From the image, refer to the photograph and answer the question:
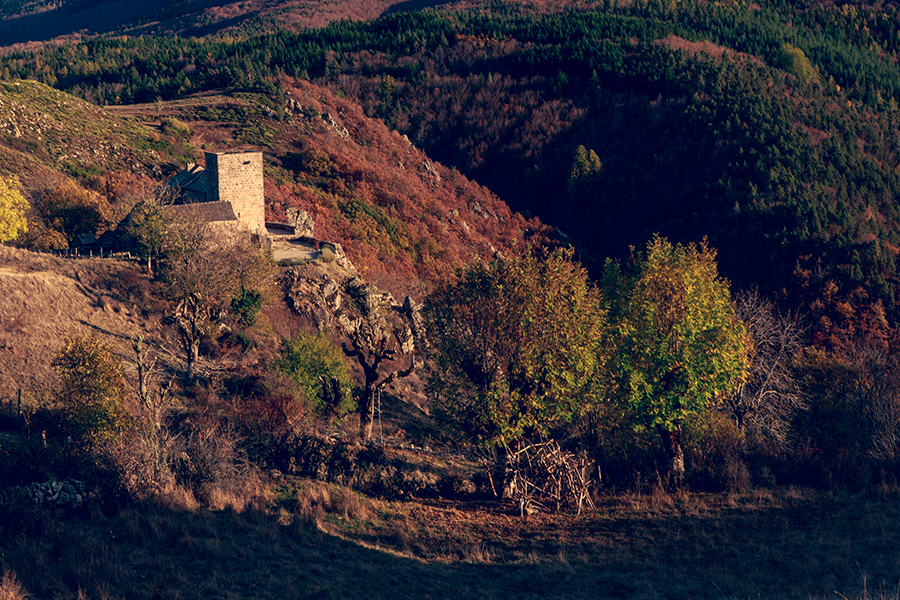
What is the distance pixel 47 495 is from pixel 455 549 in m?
12.7

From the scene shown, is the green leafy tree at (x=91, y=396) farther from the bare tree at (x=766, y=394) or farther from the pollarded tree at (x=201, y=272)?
the bare tree at (x=766, y=394)

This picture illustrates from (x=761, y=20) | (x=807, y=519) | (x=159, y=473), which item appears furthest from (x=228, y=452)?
(x=761, y=20)

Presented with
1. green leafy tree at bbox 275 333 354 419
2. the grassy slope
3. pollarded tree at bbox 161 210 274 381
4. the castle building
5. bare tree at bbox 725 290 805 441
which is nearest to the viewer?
green leafy tree at bbox 275 333 354 419

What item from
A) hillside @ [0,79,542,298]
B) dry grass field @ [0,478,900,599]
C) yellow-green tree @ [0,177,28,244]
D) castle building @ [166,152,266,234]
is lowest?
dry grass field @ [0,478,900,599]

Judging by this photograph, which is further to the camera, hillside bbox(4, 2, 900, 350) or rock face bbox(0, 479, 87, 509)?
hillside bbox(4, 2, 900, 350)

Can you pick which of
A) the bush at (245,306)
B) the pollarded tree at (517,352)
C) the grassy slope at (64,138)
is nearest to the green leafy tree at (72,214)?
the grassy slope at (64,138)

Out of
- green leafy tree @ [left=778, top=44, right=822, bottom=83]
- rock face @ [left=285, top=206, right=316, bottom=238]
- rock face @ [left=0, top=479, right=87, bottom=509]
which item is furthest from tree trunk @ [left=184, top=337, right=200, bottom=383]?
green leafy tree @ [left=778, top=44, right=822, bottom=83]

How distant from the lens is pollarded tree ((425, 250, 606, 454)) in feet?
97.8

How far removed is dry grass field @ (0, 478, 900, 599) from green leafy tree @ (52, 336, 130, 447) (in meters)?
3.73

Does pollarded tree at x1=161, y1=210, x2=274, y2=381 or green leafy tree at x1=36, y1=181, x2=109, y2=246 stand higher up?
green leafy tree at x1=36, y1=181, x2=109, y2=246

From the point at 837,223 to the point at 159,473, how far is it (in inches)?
3279

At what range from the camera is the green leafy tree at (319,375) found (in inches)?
1427

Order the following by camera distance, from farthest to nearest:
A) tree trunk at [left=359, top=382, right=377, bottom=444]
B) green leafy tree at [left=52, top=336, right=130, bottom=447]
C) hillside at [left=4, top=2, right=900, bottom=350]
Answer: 1. hillside at [left=4, top=2, right=900, bottom=350]
2. tree trunk at [left=359, top=382, right=377, bottom=444]
3. green leafy tree at [left=52, top=336, right=130, bottom=447]

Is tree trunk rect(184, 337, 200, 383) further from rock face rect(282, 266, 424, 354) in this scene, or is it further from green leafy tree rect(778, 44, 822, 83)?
green leafy tree rect(778, 44, 822, 83)
